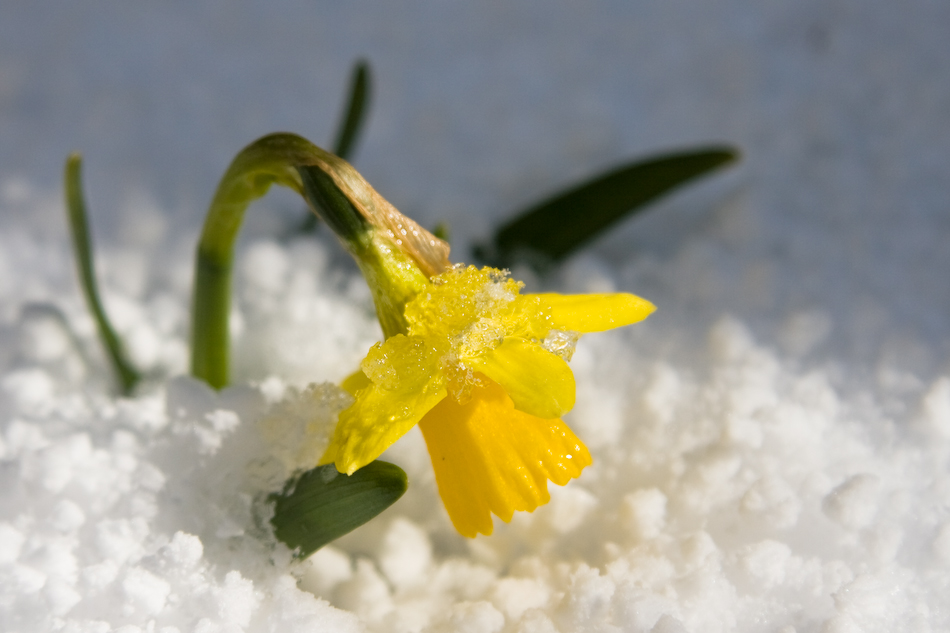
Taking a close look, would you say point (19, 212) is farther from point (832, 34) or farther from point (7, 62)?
point (832, 34)

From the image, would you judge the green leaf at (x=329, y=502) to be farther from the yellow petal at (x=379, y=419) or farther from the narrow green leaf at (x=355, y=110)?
the narrow green leaf at (x=355, y=110)

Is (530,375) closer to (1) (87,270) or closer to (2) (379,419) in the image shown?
(2) (379,419)

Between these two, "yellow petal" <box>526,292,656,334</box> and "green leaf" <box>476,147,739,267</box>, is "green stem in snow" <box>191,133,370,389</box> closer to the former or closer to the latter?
"yellow petal" <box>526,292,656,334</box>

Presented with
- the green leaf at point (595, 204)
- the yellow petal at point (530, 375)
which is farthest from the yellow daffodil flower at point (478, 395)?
the green leaf at point (595, 204)

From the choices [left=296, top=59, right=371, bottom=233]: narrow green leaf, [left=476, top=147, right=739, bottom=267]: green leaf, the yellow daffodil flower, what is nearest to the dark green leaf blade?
[left=296, top=59, right=371, bottom=233]: narrow green leaf

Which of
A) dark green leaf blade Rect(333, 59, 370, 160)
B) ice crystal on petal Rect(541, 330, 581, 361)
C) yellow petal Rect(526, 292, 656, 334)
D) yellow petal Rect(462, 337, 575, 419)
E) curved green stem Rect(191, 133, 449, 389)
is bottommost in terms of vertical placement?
yellow petal Rect(462, 337, 575, 419)
